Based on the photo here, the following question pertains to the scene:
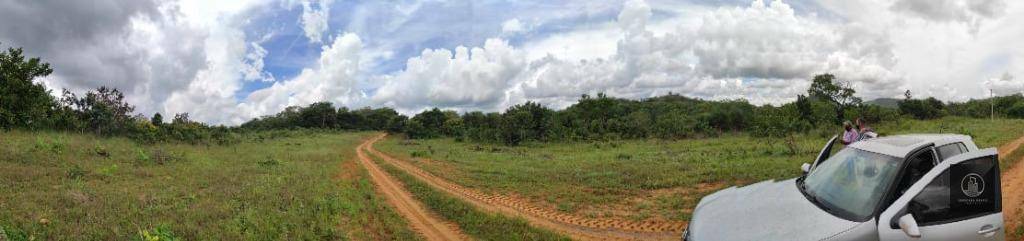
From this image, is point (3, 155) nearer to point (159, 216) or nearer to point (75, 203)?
point (75, 203)

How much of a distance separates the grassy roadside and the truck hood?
3.52m

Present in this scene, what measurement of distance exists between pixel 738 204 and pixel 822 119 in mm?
35042

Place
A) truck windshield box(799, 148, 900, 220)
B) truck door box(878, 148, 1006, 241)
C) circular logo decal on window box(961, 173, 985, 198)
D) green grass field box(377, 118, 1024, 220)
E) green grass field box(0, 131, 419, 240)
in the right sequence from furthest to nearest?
green grass field box(377, 118, 1024, 220)
green grass field box(0, 131, 419, 240)
truck windshield box(799, 148, 900, 220)
circular logo decal on window box(961, 173, 985, 198)
truck door box(878, 148, 1006, 241)

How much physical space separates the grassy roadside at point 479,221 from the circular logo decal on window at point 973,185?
16.1ft

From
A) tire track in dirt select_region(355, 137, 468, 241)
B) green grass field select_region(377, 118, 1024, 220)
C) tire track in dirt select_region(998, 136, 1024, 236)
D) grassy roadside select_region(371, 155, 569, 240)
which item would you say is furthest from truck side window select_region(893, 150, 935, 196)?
tire track in dirt select_region(355, 137, 468, 241)

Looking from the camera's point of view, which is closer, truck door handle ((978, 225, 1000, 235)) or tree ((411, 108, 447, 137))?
truck door handle ((978, 225, 1000, 235))

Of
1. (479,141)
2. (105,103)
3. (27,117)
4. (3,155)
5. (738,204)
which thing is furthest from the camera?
(479,141)

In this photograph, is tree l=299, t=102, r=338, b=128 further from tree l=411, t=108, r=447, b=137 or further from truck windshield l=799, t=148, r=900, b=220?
truck windshield l=799, t=148, r=900, b=220

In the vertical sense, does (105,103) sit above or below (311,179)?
above

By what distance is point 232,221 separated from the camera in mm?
8586

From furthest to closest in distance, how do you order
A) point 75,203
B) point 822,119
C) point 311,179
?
point 822,119, point 311,179, point 75,203

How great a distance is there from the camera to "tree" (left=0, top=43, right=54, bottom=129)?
21375 mm

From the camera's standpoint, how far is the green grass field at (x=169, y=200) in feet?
25.9

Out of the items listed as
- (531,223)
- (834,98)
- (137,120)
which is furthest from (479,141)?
(531,223)
